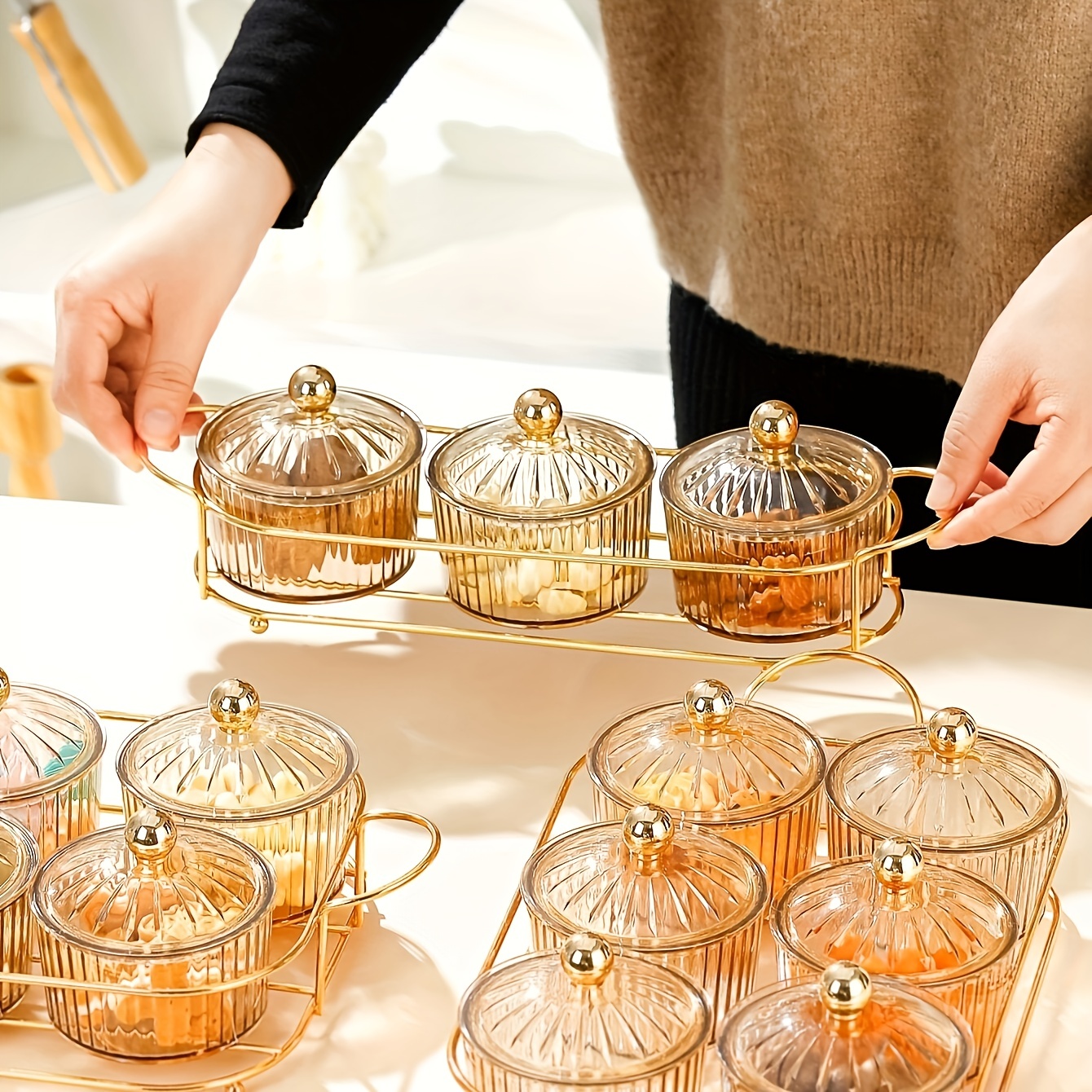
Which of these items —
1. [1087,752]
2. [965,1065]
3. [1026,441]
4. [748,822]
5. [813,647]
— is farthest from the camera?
[1026,441]

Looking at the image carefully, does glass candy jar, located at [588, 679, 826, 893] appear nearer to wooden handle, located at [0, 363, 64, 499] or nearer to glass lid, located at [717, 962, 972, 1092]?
glass lid, located at [717, 962, 972, 1092]

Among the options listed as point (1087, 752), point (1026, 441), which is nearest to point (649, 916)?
point (1087, 752)

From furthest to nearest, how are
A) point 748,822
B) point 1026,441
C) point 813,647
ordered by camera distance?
1. point 1026,441
2. point 813,647
3. point 748,822

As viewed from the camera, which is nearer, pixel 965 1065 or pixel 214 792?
pixel 965 1065

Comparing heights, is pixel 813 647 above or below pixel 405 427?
below

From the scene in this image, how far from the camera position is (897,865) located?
57 cm

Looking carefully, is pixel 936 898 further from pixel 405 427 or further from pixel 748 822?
pixel 405 427

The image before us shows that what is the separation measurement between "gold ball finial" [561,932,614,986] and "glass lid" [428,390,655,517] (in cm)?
31

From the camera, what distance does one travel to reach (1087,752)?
31.9 inches

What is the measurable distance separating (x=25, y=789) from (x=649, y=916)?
0.27 meters

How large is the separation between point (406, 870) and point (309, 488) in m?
0.21

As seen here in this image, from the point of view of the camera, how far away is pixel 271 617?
87cm

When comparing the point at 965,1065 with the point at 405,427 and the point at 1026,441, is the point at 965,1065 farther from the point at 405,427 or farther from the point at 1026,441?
the point at 1026,441

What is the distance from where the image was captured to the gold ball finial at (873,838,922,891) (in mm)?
567
